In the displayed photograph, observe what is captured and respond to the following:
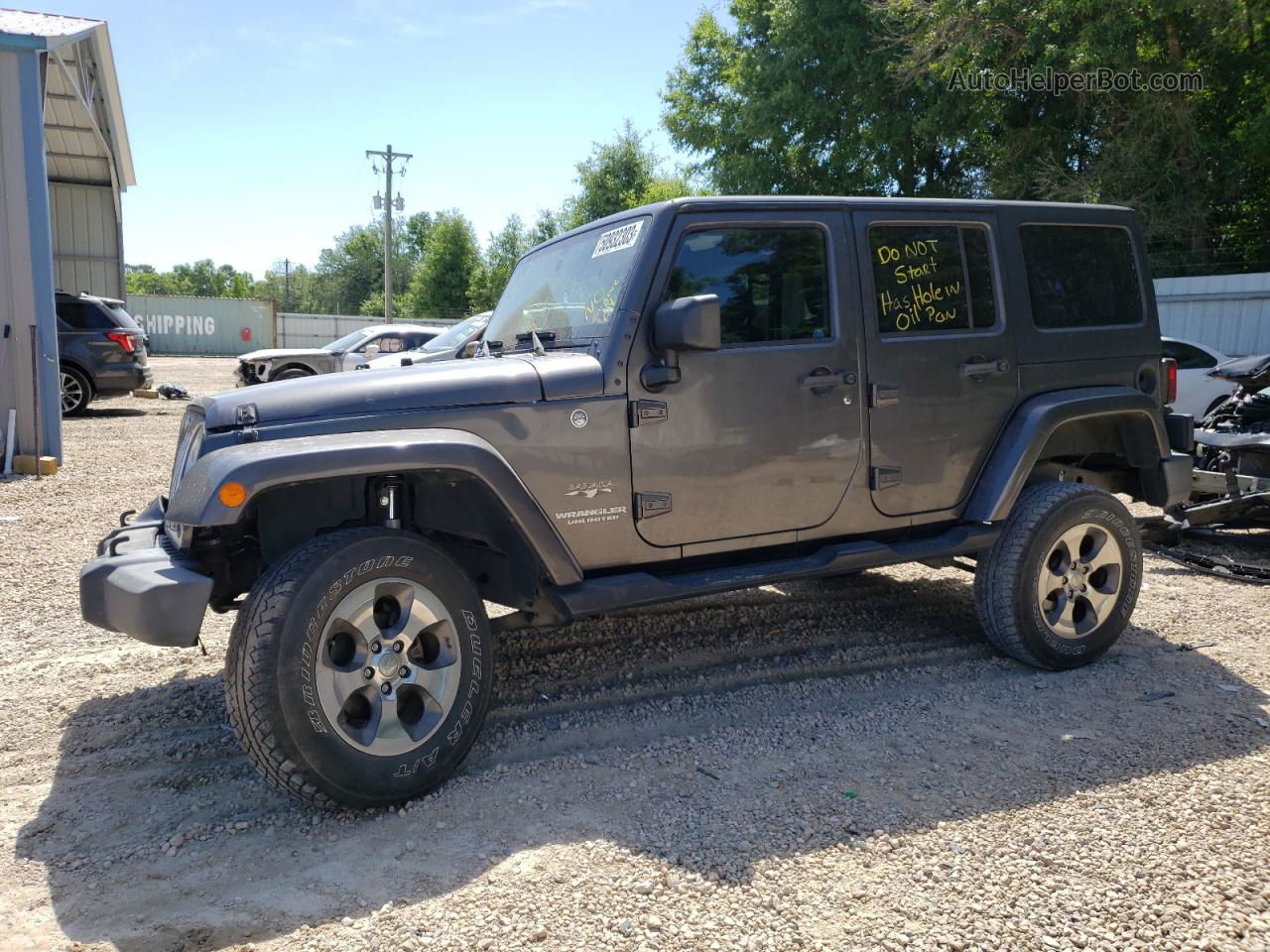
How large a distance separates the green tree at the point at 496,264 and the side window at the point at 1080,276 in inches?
1876

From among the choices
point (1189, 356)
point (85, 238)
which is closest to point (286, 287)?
point (85, 238)

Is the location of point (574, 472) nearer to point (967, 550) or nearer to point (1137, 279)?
point (967, 550)

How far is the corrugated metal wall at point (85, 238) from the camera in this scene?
23.4 m

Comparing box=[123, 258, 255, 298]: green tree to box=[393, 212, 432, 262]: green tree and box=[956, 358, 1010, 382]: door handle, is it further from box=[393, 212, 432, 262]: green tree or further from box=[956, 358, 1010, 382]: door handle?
box=[956, 358, 1010, 382]: door handle

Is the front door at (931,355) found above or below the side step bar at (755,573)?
above

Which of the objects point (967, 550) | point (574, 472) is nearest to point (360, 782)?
point (574, 472)

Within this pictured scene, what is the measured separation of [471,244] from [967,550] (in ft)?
184

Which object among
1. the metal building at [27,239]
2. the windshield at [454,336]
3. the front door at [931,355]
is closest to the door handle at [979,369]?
the front door at [931,355]

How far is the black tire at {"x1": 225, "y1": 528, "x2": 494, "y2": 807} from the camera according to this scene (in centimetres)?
→ 294

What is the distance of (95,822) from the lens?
311cm

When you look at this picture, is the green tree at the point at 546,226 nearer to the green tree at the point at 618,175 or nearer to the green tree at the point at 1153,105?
the green tree at the point at 618,175

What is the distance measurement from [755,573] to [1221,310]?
14142 millimetres

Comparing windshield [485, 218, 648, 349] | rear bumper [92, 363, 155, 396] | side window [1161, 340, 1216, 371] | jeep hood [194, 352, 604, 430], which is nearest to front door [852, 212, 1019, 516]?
windshield [485, 218, 648, 349]

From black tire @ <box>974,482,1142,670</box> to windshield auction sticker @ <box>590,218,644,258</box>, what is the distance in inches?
86.4
